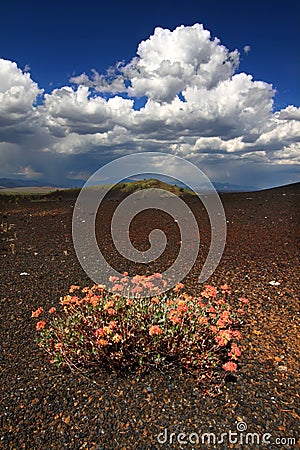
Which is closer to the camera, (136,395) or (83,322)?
(136,395)

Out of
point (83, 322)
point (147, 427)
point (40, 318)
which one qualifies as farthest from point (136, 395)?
point (40, 318)

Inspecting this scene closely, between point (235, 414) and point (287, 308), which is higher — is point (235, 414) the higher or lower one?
the lower one

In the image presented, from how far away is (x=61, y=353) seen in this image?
11.7 ft

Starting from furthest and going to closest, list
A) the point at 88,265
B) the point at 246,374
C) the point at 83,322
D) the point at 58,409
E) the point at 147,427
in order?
the point at 88,265 < the point at 83,322 < the point at 246,374 < the point at 58,409 < the point at 147,427

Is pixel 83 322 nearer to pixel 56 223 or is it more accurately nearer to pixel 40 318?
pixel 40 318

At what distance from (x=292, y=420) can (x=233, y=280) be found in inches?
115

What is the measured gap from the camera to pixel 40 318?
15.8 feet

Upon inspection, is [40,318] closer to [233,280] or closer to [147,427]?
[147,427]

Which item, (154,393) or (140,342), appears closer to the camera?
(154,393)

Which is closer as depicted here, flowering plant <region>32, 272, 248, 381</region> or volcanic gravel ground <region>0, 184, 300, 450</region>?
volcanic gravel ground <region>0, 184, 300, 450</region>

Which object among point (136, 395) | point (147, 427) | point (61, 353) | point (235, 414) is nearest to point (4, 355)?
point (61, 353)

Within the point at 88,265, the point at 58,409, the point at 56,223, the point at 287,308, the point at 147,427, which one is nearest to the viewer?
the point at 147,427

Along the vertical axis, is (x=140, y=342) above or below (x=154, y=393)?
above

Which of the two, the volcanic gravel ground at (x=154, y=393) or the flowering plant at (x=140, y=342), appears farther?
the flowering plant at (x=140, y=342)
